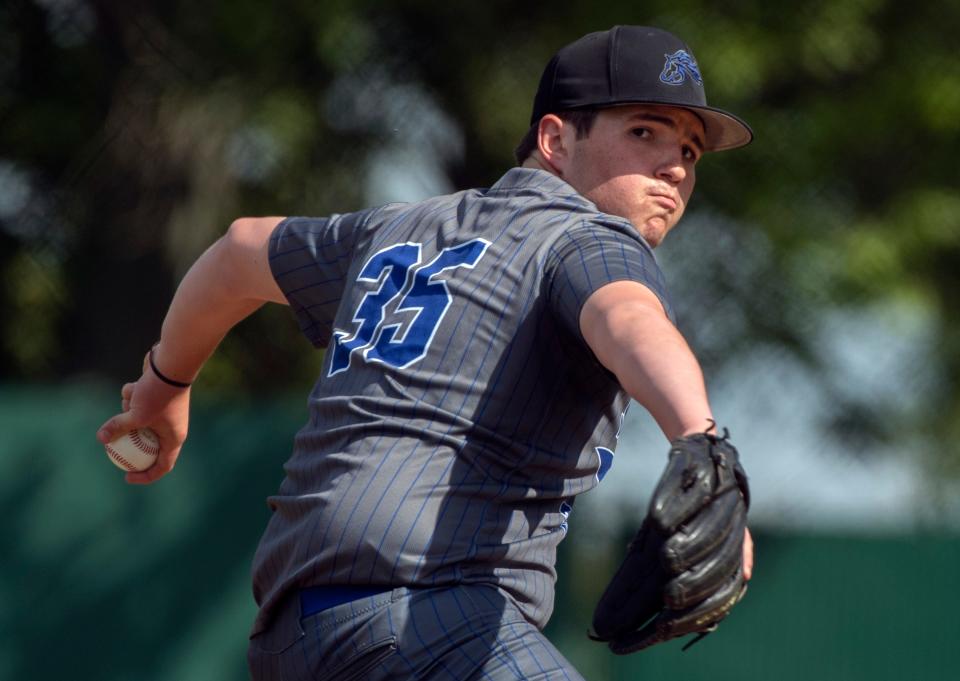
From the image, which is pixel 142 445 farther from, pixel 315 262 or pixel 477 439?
pixel 477 439

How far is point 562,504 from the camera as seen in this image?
2.75m

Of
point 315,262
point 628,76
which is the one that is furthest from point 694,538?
point 315,262

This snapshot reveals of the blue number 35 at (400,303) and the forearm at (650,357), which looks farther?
the blue number 35 at (400,303)

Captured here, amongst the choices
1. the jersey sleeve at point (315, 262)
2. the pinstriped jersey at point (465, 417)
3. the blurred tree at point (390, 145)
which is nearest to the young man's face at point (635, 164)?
the pinstriped jersey at point (465, 417)

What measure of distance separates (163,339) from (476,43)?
6.89 meters

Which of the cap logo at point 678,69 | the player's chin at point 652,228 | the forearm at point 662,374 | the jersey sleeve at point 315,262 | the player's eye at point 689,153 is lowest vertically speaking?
the forearm at point 662,374

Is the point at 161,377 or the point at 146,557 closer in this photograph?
the point at 161,377

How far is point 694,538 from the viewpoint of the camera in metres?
2.11

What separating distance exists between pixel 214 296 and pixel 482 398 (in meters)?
0.93

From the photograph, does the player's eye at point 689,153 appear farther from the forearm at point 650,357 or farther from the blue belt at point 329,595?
the blue belt at point 329,595

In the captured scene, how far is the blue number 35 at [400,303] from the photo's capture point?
2.62 meters

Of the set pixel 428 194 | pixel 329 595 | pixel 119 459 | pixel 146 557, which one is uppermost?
pixel 428 194

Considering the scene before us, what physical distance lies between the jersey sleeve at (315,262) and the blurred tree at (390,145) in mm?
6418

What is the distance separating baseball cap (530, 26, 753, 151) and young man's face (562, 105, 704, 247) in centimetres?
5
